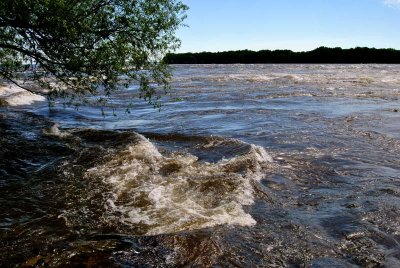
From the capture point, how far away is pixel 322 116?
62.0ft

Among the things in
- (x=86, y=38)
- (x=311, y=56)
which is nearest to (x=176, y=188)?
(x=86, y=38)

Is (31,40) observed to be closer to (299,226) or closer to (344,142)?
(299,226)

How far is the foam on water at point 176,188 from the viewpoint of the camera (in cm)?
671

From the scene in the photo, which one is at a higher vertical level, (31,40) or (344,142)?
(31,40)

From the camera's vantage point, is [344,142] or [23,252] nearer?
[23,252]

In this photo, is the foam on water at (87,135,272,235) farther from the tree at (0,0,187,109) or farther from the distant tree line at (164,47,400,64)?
the distant tree line at (164,47,400,64)

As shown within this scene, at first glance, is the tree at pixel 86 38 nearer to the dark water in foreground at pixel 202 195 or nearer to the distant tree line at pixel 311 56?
the dark water in foreground at pixel 202 195

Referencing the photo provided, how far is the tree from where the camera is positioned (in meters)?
10.2

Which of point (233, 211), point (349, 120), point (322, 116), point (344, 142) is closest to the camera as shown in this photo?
point (233, 211)

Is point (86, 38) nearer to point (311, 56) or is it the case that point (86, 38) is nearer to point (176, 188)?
point (176, 188)

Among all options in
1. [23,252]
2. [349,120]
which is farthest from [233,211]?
[349,120]

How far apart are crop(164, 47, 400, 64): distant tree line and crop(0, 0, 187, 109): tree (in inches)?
2939

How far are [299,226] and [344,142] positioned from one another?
295 inches

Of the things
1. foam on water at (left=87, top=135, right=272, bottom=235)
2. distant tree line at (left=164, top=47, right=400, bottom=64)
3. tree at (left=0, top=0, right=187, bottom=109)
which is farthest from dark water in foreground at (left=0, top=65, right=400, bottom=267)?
distant tree line at (left=164, top=47, right=400, bottom=64)
